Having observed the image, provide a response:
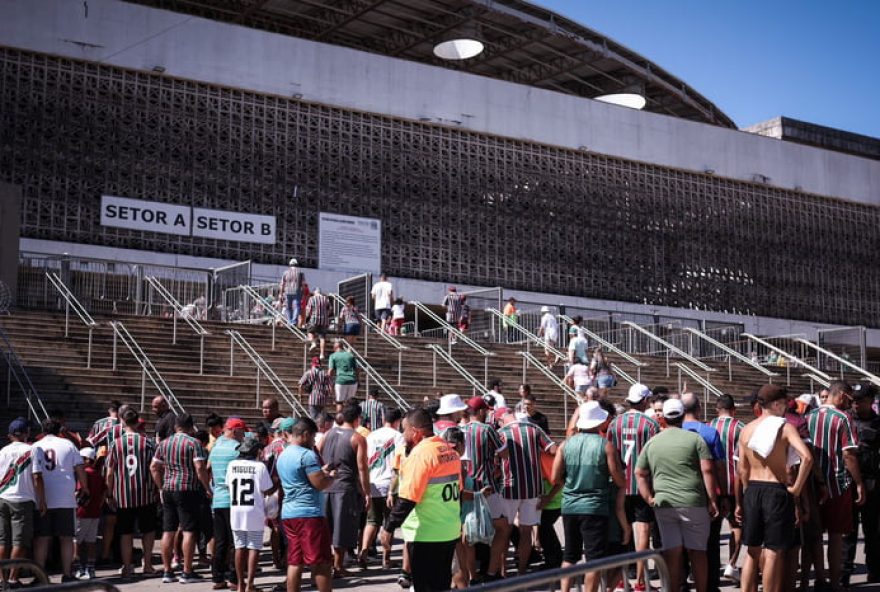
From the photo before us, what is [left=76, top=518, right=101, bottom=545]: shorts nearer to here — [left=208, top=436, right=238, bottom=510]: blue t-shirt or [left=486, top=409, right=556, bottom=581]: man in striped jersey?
[left=208, top=436, right=238, bottom=510]: blue t-shirt

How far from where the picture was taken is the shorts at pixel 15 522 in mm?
10789

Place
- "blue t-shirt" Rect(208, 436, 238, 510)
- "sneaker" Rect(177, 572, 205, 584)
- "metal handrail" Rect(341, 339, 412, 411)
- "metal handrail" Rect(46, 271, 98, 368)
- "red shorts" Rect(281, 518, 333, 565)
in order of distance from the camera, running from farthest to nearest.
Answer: "metal handrail" Rect(341, 339, 412, 411) < "metal handrail" Rect(46, 271, 98, 368) < "sneaker" Rect(177, 572, 205, 584) < "blue t-shirt" Rect(208, 436, 238, 510) < "red shorts" Rect(281, 518, 333, 565)

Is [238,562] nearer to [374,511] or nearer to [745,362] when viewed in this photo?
[374,511]

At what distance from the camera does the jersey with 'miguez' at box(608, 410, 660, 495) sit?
31.4ft

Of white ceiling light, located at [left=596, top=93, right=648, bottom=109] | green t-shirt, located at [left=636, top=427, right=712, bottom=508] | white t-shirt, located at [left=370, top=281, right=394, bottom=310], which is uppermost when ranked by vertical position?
white ceiling light, located at [left=596, top=93, right=648, bottom=109]

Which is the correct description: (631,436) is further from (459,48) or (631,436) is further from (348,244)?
(459,48)

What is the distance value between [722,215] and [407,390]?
826 inches

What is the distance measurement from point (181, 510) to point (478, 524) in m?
3.80

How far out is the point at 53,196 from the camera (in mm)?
27656

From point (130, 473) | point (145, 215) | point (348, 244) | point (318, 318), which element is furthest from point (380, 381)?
point (348, 244)

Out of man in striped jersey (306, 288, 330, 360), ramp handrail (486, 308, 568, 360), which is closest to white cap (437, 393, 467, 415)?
man in striped jersey (306, 288, 330, 360)

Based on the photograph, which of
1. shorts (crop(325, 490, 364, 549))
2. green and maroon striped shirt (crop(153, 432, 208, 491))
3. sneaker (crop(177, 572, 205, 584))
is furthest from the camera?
green and maroon striped shirt (crop(153, 432, 208, 491))

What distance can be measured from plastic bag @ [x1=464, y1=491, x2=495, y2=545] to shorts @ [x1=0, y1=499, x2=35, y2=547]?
4493 mm

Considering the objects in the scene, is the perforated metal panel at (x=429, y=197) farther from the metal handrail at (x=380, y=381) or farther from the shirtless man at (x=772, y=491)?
the shirtless man at (x=772, y=491)
